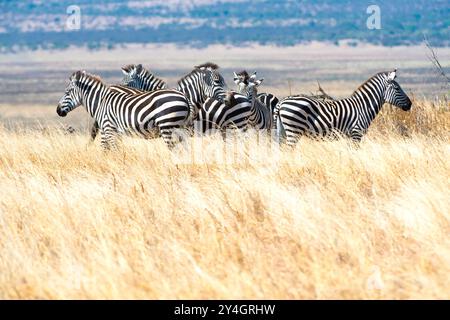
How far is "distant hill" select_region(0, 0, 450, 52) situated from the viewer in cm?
11294

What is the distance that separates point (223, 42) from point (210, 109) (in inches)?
3952

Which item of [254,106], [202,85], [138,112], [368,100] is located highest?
[202,85]

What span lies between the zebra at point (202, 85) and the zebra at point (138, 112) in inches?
54.3

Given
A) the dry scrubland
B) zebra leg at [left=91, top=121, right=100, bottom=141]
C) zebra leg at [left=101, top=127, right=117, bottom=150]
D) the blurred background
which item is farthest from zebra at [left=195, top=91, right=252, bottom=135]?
the blurred background

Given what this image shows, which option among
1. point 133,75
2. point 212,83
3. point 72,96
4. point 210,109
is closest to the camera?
point 210,109

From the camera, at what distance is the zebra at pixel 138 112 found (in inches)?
442

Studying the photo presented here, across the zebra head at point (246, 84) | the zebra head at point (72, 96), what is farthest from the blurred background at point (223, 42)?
the zebra head at point (72, 96)

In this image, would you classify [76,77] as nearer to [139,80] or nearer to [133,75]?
[133,75]

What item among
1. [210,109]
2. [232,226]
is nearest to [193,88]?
[210,109]

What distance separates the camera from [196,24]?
446ft

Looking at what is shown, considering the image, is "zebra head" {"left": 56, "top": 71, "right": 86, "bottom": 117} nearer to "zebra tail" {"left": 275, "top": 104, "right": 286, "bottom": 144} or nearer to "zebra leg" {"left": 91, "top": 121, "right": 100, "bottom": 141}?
"zebra leg" {"left": 91, "top": 121, "right": 100, "bottom": 141}

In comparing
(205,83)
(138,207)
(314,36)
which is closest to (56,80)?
(314,36)

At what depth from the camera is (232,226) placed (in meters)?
7.37

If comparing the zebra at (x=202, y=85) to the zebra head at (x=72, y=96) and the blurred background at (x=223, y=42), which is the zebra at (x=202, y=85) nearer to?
the zebra head at (x=72, y=96)
